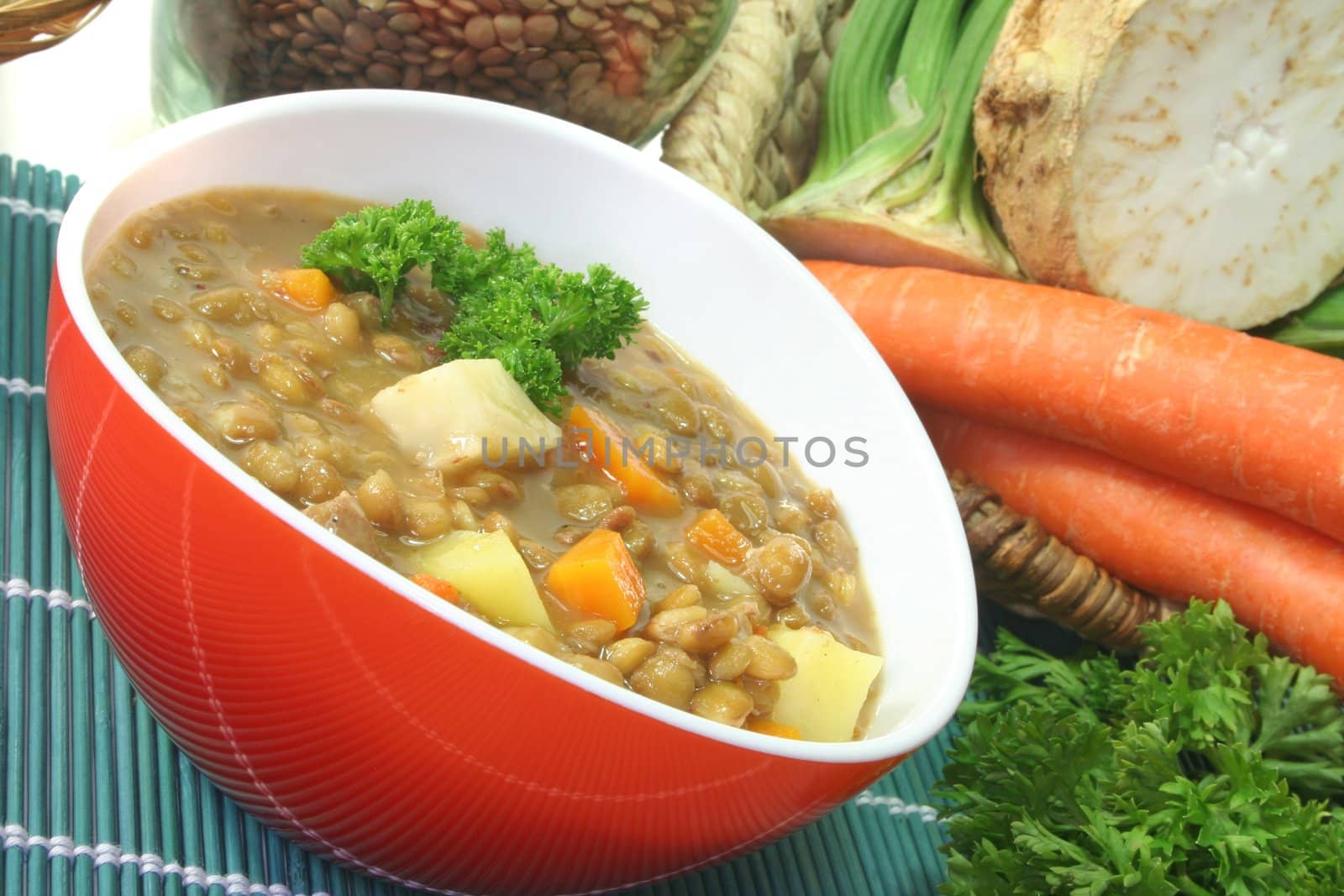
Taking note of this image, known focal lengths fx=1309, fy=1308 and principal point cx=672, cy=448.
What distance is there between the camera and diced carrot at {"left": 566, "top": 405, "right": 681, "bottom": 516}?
1885 mm

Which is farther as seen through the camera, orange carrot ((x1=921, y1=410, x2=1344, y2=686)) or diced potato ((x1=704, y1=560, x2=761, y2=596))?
orange carrot ((x1=921, y1=410, x2=1344, y2=686))

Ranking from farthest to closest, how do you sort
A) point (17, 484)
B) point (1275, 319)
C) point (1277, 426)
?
1. point (1275, 319)
2. point (1277, 426)
3. point (17, 484)

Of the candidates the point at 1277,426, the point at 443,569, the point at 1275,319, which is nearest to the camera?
the point at 443,569

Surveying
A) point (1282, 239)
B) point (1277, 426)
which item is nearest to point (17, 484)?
point (1277, 426)

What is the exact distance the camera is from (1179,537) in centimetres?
261

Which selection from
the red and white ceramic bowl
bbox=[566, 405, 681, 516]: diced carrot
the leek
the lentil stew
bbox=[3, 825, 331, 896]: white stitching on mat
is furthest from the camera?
the leek

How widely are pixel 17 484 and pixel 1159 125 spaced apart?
87.6 inches

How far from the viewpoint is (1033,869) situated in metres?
1.74

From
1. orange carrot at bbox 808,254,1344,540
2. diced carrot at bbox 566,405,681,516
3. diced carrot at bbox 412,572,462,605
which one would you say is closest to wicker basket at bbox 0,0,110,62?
diced carrot at bbox 566,405,681,516

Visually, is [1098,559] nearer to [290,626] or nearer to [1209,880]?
[1209,880]

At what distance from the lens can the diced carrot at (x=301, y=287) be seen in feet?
6.33

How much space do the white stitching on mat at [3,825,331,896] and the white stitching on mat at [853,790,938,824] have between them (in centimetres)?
85

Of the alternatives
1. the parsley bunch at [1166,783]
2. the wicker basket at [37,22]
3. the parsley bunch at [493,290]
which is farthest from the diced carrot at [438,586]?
the wicker basket at [37,22]

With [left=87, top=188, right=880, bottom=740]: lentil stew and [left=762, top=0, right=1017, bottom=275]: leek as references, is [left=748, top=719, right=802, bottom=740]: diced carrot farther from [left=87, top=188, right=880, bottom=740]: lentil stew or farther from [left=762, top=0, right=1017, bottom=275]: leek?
[left=762, top=0, right=1017, bottom=275]: leek
